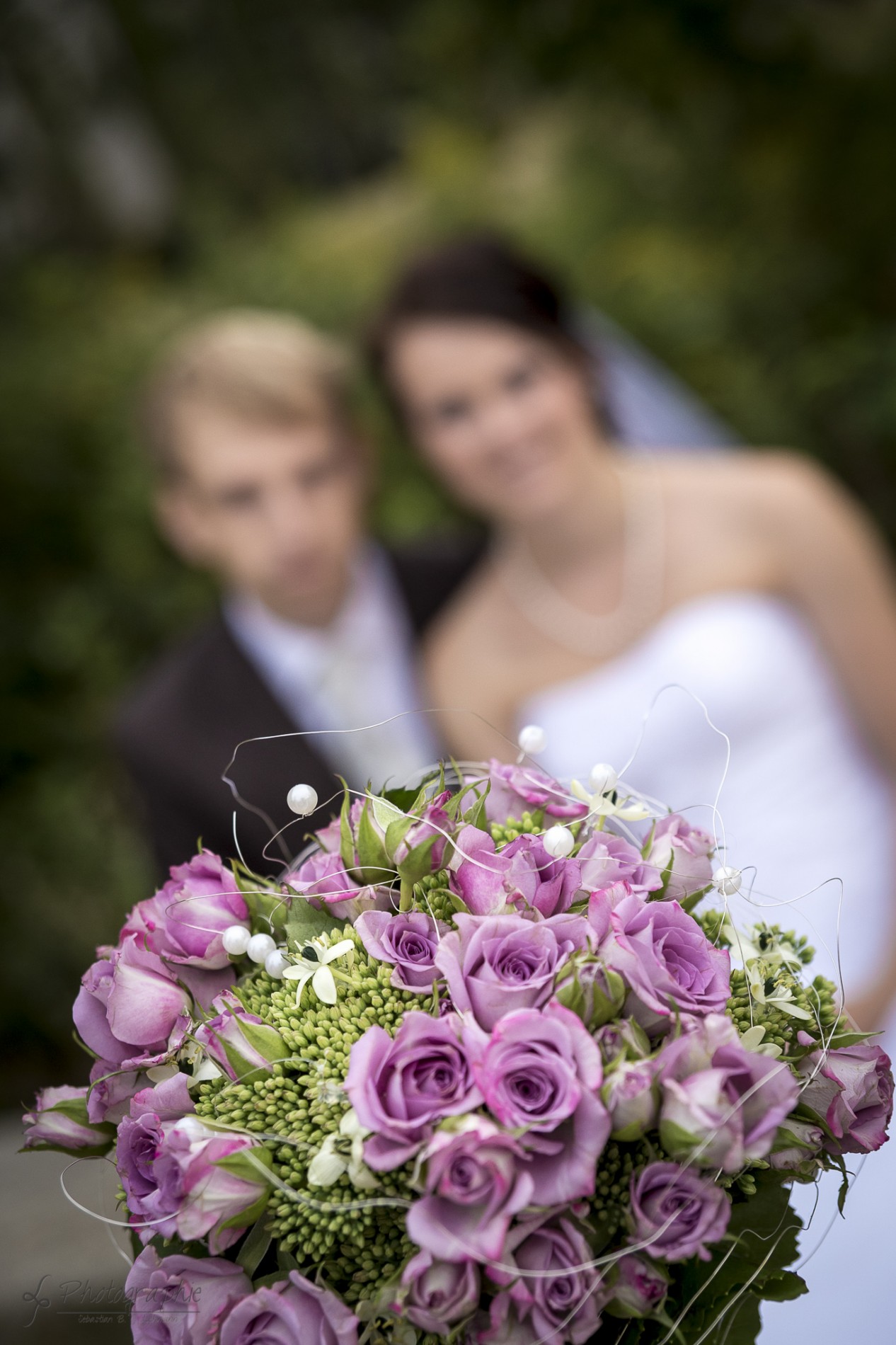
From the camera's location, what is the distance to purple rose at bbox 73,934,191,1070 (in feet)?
2.66

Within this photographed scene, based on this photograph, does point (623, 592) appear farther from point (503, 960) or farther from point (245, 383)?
point (503, 960)

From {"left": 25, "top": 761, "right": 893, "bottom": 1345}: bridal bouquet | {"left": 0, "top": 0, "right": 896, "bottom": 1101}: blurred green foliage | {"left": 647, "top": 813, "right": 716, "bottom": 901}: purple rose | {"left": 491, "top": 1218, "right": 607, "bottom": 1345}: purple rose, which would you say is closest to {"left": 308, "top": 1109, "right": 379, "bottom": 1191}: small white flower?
{"left": 25, "top": 761, "right": 893, "bottom": 1345}: bridal bouquet

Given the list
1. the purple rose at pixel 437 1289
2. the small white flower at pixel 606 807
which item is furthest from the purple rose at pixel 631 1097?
the small white flower at pixel 606 807

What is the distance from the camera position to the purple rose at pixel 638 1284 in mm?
721

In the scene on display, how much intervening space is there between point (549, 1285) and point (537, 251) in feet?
13.8

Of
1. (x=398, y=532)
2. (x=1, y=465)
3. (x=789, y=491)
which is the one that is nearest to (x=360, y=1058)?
(x=789, y=491)

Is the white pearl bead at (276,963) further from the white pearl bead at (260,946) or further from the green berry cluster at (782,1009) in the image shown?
the green berry cluster at (782,1009)

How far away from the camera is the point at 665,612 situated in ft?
8.27

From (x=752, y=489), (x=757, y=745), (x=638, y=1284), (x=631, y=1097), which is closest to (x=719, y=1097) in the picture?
(x=631, y=1097)

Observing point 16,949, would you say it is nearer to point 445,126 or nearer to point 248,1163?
point 248,1163

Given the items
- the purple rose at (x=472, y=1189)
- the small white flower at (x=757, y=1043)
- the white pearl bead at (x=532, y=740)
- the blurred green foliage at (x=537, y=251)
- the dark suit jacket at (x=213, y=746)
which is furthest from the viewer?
the blurred green foliage at (x=537, y=251)

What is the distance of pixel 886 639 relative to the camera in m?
2.47

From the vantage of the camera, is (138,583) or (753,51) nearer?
(753,51)

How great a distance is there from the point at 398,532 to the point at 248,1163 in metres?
3.28
